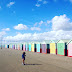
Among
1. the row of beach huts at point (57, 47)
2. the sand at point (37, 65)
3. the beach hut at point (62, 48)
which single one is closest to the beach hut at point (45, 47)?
the row of beach huts at point (57, 47)

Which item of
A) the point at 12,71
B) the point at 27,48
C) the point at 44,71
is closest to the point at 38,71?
the point at 44,71

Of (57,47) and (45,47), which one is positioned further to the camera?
(45,47)

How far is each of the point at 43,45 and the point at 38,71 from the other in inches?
1003

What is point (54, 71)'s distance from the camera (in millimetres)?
11266

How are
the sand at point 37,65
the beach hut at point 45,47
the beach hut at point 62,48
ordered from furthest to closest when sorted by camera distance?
the beach hut at point 45,47
the beach hut at point 62,48
the sand at point 37,65

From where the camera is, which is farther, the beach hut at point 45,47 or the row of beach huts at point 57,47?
the beach hut at point 45,47

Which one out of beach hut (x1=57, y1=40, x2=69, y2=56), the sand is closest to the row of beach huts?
beach hut (x1=57, y1=40, x2=69, y2=56)

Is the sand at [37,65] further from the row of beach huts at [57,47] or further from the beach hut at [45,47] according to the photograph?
the beach hut at [45,47]

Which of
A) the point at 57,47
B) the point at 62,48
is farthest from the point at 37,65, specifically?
the point at 57,47

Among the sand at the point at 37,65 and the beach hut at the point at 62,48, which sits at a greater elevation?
the beach hut at the point at 62,48

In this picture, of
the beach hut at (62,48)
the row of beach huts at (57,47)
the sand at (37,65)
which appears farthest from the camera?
the beach hut at (62,48)

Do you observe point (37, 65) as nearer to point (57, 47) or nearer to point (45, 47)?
point (57, 47)

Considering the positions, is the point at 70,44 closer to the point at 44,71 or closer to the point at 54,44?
the point at 54,44

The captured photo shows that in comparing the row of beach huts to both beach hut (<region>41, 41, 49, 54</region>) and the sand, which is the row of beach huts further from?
the sand
